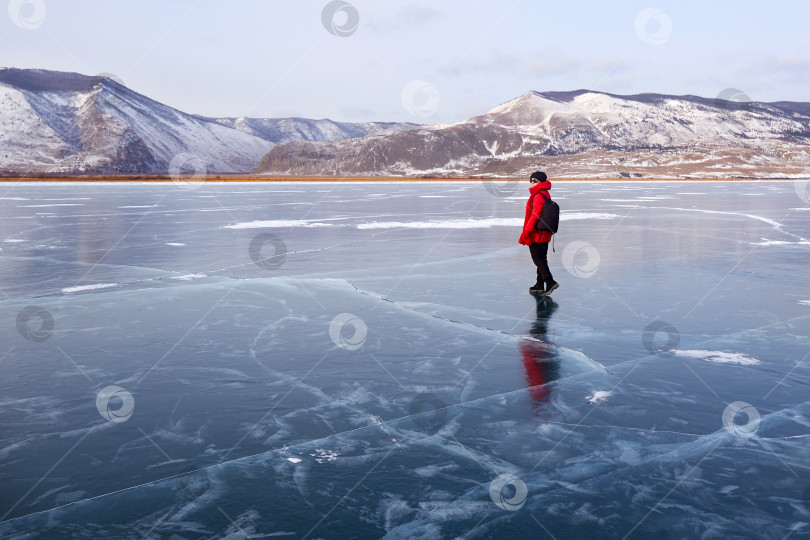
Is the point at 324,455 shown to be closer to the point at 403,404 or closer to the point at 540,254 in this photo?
the point at 403,404

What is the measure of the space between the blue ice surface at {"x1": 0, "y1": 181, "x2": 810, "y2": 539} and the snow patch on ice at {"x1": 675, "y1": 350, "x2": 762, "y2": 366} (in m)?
0.04

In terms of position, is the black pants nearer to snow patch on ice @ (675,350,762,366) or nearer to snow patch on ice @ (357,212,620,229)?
snow patch on ice @ (675,350,762,366)

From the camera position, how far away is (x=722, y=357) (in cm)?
645

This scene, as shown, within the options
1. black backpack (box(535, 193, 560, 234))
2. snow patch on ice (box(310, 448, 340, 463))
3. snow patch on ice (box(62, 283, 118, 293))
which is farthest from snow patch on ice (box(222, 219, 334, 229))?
snow patch on ice (box(310, 448, 340, 463))

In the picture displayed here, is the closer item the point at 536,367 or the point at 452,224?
the point at 536,367

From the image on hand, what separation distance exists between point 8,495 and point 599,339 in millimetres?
5623

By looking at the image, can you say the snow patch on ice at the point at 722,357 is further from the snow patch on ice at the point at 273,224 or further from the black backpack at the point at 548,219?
the snow patch on ice at the point at 273,224

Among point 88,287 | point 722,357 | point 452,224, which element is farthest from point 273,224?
point 722,357

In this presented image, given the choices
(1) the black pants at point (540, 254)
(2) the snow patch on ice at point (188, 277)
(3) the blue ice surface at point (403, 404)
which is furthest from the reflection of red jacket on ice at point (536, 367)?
(2) the snow patch on ice at point (188, 277)

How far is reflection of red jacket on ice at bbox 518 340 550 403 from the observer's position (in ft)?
18.0

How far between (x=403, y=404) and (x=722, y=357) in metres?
3.35

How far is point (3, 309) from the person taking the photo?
8664 millimetres

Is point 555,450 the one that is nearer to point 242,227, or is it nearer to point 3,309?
point 3,309

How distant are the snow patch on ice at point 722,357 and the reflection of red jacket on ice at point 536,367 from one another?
138cm
